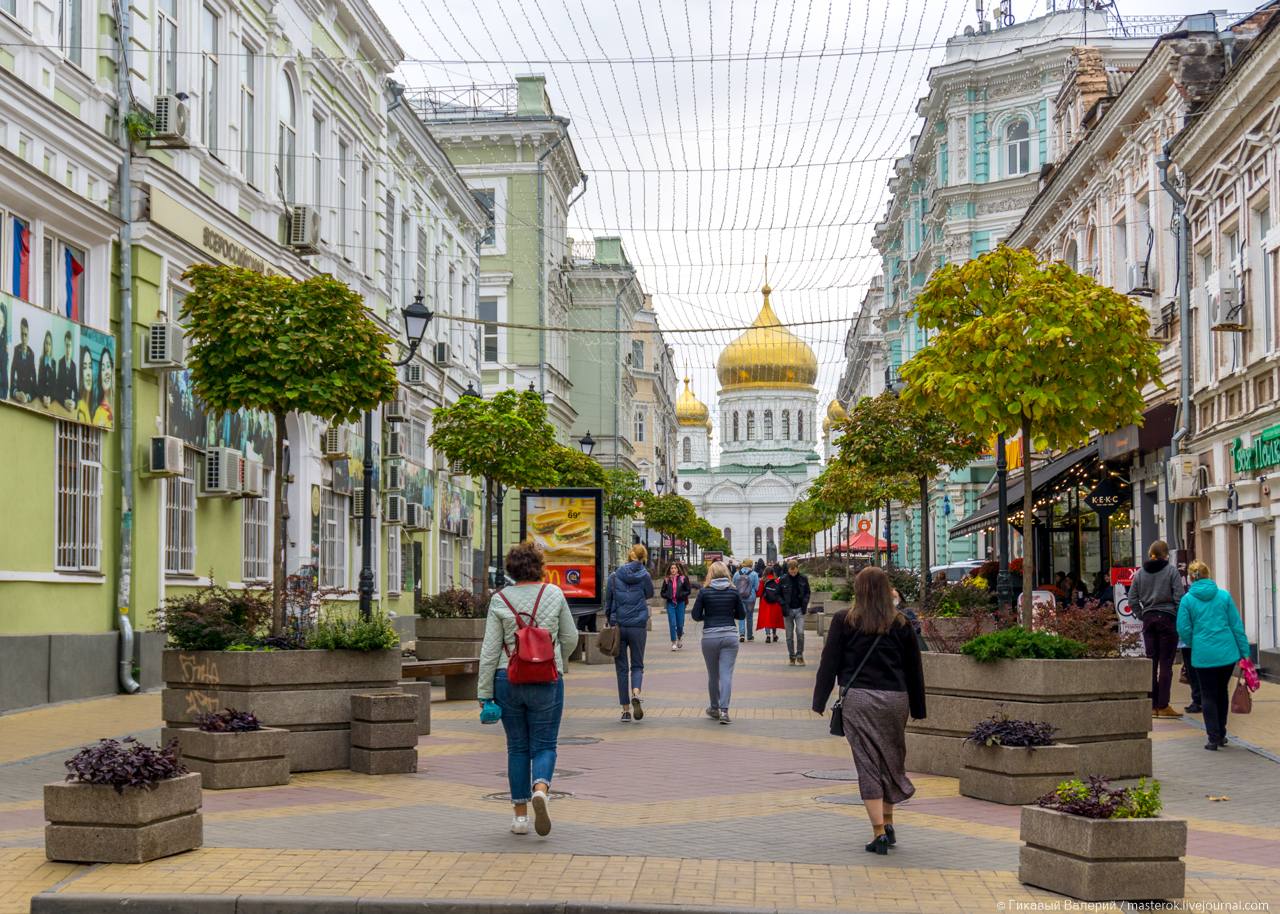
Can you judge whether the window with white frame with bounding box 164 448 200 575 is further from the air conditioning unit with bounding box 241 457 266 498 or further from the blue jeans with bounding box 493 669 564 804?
the blue jeans with bounding box 493 669 564 804

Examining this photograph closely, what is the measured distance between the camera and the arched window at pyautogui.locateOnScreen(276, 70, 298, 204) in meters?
23.5

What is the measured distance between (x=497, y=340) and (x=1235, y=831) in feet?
134

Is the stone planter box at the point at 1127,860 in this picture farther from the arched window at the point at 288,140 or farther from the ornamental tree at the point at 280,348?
the arched window at the point at 288,140

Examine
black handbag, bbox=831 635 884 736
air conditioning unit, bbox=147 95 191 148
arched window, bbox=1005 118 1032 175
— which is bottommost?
black handbag, bbox=831 635 884 736

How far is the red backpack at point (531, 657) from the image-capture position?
859 centimetres

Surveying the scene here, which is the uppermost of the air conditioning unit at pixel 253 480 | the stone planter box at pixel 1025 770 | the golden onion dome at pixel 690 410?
the golden onion dome at pixel 690 410

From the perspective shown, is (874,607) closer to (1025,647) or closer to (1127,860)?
(1127,860)

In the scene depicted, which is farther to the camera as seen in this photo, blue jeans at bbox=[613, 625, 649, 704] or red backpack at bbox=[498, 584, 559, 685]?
blue jeans at bbox=[613, 625, 649, 704]

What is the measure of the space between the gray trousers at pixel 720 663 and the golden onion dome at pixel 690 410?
453ft

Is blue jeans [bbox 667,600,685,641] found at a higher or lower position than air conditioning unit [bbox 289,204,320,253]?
lower

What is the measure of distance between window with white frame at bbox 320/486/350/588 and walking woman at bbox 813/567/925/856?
18228 millimetres

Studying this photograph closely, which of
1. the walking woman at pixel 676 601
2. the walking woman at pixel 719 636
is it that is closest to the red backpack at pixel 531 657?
the walking woman at pixel 719 636

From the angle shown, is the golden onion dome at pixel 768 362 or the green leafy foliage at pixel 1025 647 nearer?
the green leafy foliage at pixel 1025 647

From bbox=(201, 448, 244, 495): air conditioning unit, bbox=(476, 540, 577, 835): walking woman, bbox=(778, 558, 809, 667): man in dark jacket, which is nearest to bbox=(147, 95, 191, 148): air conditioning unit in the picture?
bbox=(201, 448, 244, 495): air conditioning unit
